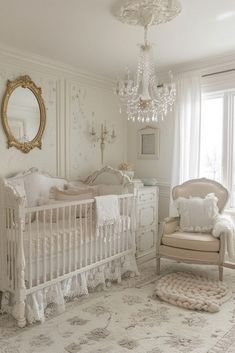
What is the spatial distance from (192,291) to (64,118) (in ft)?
8.01

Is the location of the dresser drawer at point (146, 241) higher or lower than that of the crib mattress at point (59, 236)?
lower

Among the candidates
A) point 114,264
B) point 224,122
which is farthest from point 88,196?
point 224,122

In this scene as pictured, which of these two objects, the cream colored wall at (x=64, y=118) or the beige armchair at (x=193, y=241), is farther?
the cream colored wall at (x=64, y=118)

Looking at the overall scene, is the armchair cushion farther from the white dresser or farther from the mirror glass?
the mirror glass

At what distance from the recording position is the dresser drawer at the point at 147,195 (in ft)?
12.4

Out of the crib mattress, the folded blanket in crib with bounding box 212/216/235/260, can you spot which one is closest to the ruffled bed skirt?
the crib mattress

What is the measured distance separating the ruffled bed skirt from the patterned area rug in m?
0.07

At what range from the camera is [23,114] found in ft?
11.3

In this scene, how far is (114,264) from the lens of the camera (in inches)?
131

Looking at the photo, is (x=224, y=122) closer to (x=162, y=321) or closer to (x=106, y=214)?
(x=106, y=214)

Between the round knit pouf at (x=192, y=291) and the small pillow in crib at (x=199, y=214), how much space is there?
513mm

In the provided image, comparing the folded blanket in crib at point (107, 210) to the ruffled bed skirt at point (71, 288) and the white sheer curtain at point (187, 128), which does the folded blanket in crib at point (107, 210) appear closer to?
the ruffled bed skirt at point (71, 288)

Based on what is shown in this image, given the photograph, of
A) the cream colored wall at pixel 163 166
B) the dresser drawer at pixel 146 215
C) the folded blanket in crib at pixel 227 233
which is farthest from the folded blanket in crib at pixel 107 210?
the cream colored wall at pixel 163 166

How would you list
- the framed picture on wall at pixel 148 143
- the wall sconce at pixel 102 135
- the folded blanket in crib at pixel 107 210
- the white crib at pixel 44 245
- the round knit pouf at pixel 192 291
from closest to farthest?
1. the white crib at pixel 44 245
2. the round knit pouf at pixel 192 291
3. the folded blanket in crib at pixel 107 210
4. the wall sconce at pixel 102 135
5. the framed picture on wall at pixel 148 143
